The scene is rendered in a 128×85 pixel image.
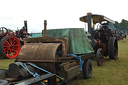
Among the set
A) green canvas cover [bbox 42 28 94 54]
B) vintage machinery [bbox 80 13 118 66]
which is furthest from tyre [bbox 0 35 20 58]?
green canvas cover [bbox 42 28 94 54]

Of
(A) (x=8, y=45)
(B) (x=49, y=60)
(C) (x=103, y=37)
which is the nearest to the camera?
Result: (B) (x=49, y=60)

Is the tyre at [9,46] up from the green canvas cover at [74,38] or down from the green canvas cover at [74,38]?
down

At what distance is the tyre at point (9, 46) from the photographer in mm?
9546

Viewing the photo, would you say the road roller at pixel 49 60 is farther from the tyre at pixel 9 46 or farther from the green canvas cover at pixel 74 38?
the tyre at pixel 9 46

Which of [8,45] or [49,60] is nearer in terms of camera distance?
[49,60]

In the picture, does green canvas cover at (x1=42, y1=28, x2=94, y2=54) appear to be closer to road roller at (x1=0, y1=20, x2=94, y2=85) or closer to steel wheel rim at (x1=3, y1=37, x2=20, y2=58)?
road roller at (x1=0, y1=20, x2=94, y2=85)

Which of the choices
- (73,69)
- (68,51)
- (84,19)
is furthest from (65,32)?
(84,19)

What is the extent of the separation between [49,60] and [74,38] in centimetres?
128

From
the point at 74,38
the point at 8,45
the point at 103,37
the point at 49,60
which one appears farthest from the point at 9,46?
the point at 49,60

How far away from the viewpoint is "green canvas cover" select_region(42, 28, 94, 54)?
4.38 metres

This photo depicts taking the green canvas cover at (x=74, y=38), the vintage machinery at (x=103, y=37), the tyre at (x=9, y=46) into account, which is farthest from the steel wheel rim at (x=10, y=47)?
the green canvas cover at (x=74, y=38)

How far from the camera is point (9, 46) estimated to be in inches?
401

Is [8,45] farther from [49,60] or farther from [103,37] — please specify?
[49,60]

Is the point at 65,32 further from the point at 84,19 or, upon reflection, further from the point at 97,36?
the point at 84,19
